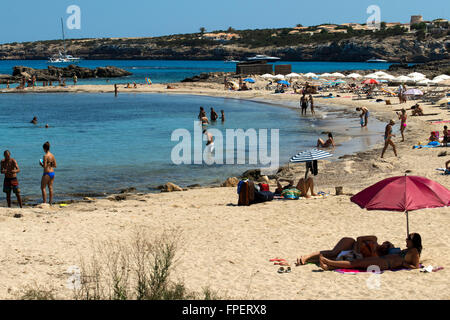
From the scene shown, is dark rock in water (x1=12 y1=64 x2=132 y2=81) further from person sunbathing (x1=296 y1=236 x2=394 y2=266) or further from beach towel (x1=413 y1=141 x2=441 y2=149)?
person sunbathing (x1=296 y1=236 x2=394 y2=266)

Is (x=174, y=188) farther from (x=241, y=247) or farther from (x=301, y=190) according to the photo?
(x=241, y=247)

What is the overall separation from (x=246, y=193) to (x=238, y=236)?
2552 mm

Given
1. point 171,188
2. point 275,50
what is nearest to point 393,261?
point 171,188

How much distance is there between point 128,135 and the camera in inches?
1146

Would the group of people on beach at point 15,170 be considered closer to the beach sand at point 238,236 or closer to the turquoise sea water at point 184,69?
the beach sand at point 238,236

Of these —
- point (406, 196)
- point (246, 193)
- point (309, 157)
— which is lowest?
point (246, 193)

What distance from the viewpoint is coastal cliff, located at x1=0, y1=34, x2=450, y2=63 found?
119875mm

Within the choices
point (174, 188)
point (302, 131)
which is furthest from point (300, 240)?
point (302, 131)

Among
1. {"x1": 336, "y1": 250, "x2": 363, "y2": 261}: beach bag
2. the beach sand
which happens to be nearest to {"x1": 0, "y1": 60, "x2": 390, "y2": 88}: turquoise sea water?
the beach sand

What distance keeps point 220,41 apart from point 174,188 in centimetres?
16637

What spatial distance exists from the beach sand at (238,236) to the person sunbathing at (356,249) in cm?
32

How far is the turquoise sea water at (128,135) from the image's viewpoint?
1816cm

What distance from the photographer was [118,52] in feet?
613

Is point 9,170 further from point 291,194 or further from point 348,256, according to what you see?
point 348,256
